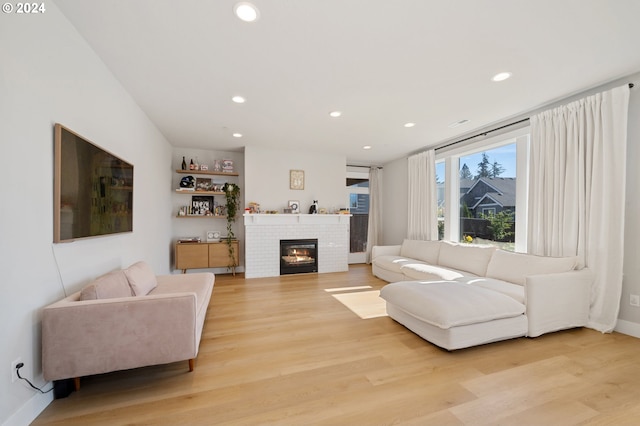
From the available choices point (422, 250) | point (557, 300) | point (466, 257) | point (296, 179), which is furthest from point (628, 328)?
point (296, 179)

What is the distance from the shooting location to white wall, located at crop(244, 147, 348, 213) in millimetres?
5340

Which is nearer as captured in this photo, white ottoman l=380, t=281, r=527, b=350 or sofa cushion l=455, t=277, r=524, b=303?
white ottoman l=380, t=281, r=527, b=350

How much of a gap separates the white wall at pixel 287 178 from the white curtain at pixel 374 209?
1.01 meters

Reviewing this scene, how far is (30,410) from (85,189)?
1423 mm

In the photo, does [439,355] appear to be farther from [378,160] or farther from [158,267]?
[378,160]

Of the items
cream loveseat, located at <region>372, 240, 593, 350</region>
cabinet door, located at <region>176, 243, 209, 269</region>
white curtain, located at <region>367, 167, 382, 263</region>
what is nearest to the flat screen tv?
cabinet door, located at <region>176, 243, 209, 269</region>

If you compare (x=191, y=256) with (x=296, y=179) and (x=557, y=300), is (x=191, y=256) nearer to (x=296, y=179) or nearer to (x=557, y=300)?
(x=296, y=179)

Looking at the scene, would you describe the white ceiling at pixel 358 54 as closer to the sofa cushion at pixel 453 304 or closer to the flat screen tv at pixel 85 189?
the flat screen tv at pixel 85 189

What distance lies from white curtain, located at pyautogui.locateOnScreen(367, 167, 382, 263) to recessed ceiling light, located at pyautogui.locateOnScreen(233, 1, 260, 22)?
5.31m

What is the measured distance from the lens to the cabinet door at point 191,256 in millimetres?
4871

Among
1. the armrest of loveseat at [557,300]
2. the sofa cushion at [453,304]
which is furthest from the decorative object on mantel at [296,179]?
the armrest of loveseat at [557,300]

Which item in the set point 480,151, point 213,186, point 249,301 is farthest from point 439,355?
point 213,186

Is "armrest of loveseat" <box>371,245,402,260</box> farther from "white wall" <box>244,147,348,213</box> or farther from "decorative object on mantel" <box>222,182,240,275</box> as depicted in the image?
"decorative object on mantel" <box>222,182,240,275</box>

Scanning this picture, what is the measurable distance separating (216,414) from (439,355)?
1.82 metres
